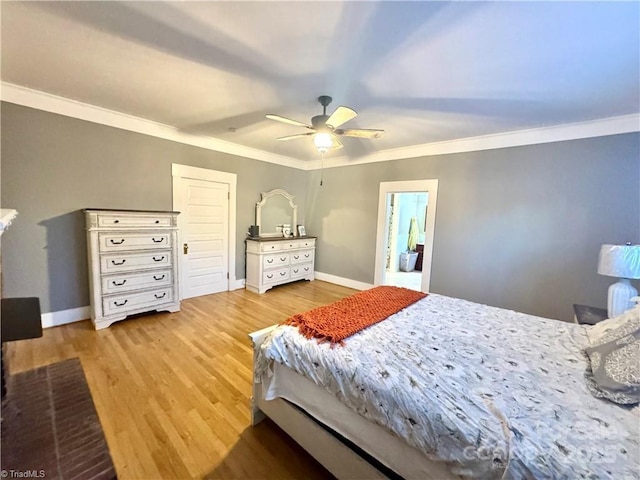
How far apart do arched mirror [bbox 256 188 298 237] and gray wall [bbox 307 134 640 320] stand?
2.04m

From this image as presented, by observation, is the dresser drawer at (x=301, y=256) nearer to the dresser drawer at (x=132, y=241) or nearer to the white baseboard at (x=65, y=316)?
the dresser drawer at (x=132, y=241)

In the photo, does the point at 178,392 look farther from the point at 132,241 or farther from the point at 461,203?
the point at 461,203

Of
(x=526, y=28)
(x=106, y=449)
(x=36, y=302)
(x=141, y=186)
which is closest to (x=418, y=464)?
(x=106, y=449)

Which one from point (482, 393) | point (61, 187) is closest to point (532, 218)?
point (482, 393)

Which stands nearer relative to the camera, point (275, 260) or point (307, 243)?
point (275, 260)

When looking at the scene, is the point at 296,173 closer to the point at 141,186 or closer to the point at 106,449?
A: the point at 141,186

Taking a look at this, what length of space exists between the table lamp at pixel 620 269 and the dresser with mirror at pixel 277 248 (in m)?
4.06

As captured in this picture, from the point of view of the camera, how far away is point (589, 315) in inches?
94.7

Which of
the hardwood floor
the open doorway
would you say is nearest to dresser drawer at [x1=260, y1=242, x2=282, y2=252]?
the hardwood floor

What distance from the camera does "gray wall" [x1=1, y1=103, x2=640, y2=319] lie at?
2.72 meters

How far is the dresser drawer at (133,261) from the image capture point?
2.92 m

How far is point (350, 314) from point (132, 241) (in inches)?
109

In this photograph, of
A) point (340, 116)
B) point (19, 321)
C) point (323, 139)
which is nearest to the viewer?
point (19, 321)

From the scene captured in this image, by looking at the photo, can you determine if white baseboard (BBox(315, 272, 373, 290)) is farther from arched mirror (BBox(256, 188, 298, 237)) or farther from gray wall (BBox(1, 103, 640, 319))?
gray wall (BBox(1, 103, 640, 319))
